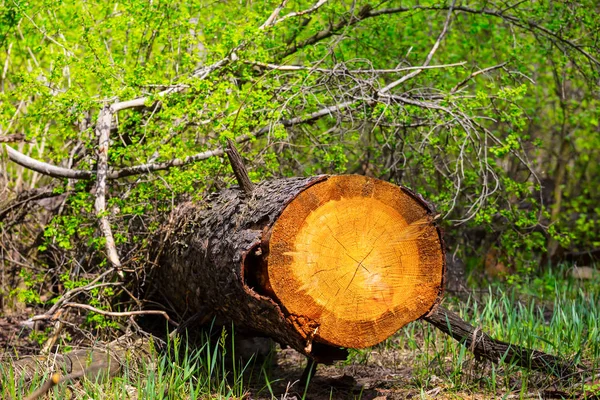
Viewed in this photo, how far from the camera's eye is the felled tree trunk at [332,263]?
3576 millimetres

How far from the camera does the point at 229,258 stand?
384 centimetres

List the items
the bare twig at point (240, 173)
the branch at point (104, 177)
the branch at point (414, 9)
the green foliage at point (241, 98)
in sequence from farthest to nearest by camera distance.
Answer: the branch at point (414, 9)
the branch at point (104, 177)
the green foliage at point (241, 98)
the bare twig at point (240, 173)

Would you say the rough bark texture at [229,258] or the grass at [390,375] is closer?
the rough bark texture at [229,258]

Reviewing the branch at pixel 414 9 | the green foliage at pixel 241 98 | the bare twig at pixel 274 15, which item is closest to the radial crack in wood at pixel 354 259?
the green foliage at pixel 241 98

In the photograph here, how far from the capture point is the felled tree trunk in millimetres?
3576

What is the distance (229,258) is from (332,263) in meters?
0.58

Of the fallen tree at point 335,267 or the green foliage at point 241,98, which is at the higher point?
the green foliage at point 241,98

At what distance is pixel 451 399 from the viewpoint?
3.91 meters

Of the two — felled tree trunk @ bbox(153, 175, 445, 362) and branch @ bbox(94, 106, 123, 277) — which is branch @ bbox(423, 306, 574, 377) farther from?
branch @ bbox(94, 106, 123, 277)

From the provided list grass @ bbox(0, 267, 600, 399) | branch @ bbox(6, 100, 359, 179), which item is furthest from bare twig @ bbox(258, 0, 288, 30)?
grass @ bbox(0, 267, 600, 399)

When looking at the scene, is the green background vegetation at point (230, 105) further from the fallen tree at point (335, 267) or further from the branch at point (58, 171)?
the fallen tree at point (335, 267)

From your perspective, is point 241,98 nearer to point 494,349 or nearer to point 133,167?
point 133,167

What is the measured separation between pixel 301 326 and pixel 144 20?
8.45 ft

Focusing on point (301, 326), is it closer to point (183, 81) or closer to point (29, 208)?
point (183, 81)
